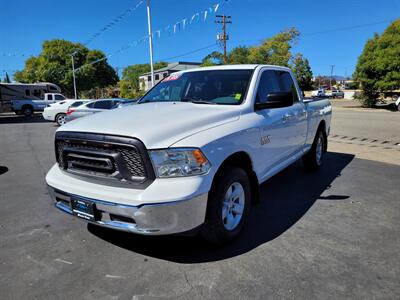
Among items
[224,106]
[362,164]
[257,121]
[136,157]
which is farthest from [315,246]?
[362,164]

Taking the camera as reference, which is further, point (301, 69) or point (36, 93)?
point (301, 69)

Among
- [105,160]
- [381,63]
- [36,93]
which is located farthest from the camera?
[36,93]

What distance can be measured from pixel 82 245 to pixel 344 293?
256 centimetres

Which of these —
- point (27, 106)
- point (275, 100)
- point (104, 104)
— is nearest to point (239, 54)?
point (27, 106)

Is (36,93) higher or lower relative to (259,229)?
higher

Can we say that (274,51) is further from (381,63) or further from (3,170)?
(3,170)

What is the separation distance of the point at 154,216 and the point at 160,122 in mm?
893

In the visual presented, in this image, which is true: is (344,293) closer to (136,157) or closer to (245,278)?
(245,278)

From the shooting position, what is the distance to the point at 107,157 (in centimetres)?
284

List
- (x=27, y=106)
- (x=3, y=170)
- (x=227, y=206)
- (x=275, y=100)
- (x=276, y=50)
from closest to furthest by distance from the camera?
(x=227, y=206) < (x=275, y=100) < (x=3, y=170) < (x=27, y=106) < (x=276, y=50)

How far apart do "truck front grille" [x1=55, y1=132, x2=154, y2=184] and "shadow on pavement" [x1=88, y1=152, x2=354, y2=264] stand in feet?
3.06

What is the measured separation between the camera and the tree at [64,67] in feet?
159

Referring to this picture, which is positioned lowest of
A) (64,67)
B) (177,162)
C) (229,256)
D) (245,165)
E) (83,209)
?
(229,256)

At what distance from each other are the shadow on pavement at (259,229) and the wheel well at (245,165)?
0.43 m
